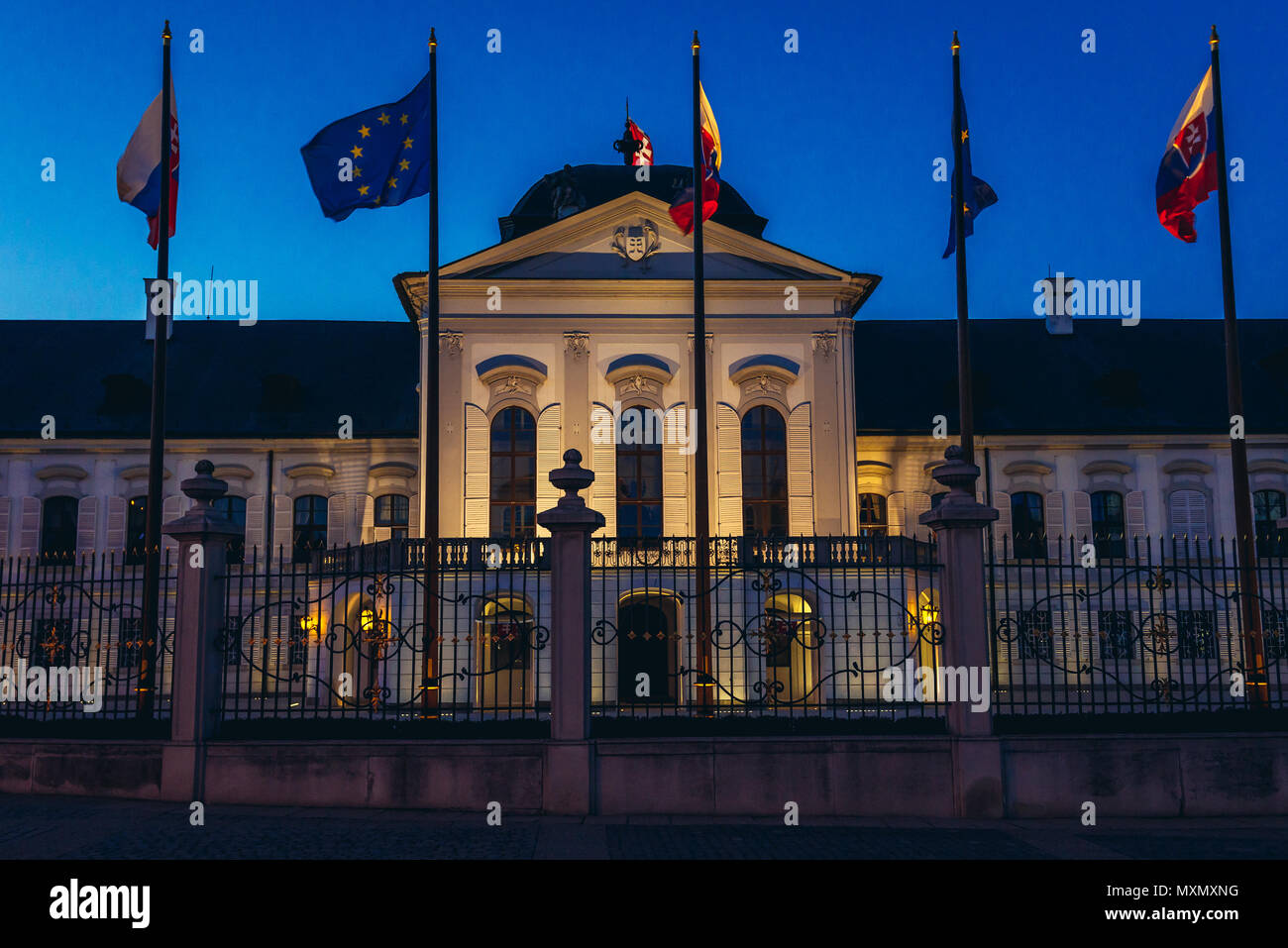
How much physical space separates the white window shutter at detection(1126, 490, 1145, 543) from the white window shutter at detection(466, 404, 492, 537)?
712 inches

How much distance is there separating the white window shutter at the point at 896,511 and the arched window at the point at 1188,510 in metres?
7.56

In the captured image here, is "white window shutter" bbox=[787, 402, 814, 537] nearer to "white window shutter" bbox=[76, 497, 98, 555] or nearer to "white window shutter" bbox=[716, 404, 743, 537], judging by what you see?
"white window shutter" bbox=[716, 404, 743, 537]

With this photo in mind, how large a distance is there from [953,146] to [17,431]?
2650 centimetres

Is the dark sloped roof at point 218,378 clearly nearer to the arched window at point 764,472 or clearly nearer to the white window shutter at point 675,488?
the white window shutter at point 675,488

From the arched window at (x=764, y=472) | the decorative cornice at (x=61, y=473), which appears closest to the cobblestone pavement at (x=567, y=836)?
the arched window at (x=764, y=472)

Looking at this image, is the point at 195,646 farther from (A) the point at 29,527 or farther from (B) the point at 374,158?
(A) the point at 29,527

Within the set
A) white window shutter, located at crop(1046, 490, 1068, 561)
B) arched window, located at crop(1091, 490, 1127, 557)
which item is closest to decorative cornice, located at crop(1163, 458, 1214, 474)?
arched window, located at crop(1091, 490, 1127, 557)

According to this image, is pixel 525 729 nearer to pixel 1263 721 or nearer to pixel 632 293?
pixel 1263 721

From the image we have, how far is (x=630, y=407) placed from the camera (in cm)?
2772

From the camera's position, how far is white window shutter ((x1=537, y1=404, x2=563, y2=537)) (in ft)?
88.8

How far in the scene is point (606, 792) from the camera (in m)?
10.2

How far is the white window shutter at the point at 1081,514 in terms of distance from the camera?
103 feet
